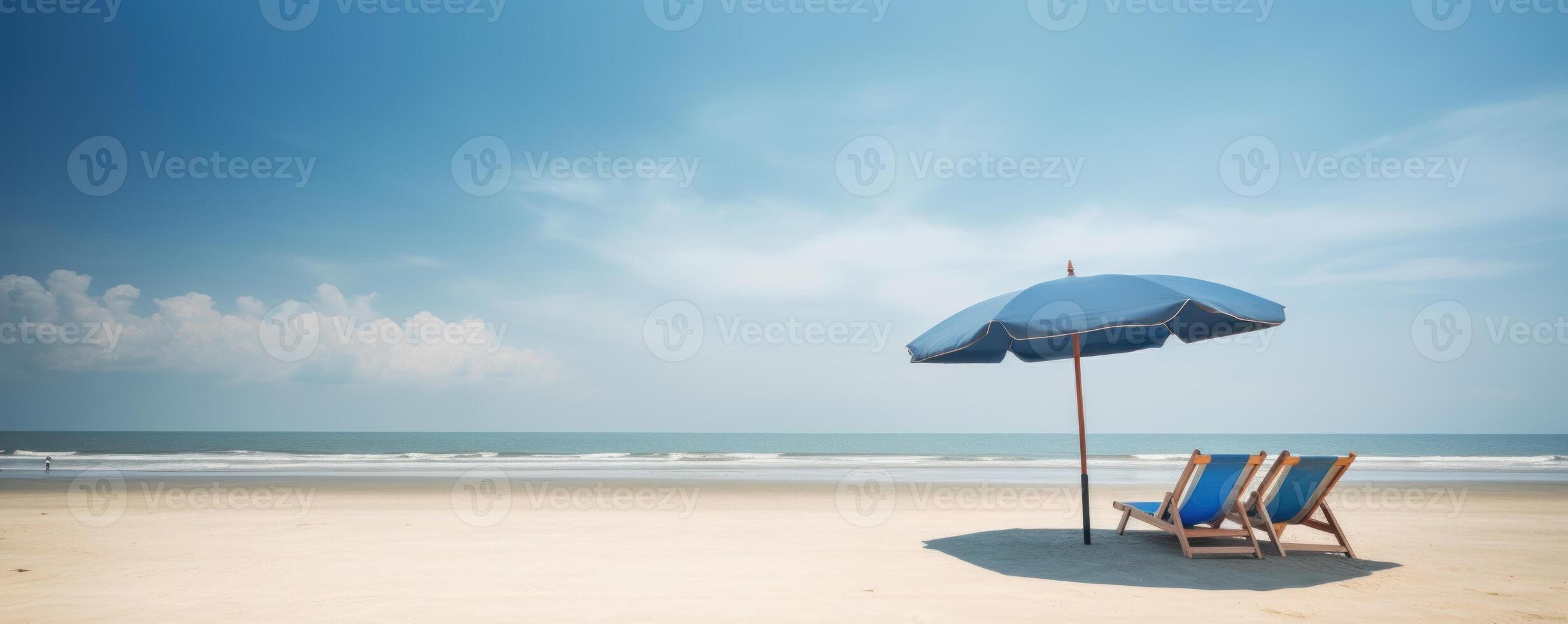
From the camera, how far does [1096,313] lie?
501 centimetres

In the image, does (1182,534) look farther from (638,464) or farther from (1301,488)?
(638,464)

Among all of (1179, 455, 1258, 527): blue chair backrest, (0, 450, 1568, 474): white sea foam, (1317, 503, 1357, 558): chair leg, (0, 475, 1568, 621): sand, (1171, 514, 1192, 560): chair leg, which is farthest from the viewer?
(0, 450, 1568, 474): white sea foam


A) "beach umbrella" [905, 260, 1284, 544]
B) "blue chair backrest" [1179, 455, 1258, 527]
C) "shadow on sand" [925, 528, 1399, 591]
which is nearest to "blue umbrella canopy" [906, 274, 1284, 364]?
"beach umbrella" [905, 260, 1284, 544]

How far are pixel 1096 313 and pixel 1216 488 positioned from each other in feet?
5.95

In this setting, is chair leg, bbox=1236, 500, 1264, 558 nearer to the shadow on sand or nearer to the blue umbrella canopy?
the shadow on sand

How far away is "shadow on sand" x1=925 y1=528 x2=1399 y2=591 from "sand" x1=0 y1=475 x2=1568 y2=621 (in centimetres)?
3

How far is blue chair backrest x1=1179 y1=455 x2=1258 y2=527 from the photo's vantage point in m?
5.36

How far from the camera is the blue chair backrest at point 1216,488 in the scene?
17.6ft

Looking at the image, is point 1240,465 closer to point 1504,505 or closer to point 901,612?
point 901,612

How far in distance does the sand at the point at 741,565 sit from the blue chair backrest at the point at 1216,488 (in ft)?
1.24

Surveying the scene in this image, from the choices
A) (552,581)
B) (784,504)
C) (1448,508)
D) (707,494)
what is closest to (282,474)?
(707,494)

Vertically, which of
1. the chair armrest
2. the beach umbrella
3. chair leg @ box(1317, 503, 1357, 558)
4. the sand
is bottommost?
the sand

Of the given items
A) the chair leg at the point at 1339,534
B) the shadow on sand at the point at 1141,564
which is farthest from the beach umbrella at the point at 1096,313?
the chair leg at the point at 1339,534

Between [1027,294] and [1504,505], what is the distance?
34.8ft
